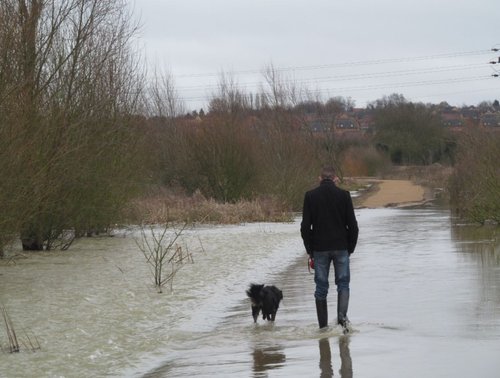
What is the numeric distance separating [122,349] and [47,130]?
31.9 feet

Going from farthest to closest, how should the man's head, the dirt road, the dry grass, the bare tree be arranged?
the dirt road < the dry grass < the bare tree < the man's head

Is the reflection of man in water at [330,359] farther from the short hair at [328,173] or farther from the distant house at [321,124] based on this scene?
the distant house at [321,124]

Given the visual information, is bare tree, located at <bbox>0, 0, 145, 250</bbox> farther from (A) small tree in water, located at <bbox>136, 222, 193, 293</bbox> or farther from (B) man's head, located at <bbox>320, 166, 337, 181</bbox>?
(B) man's head, located at <bbox>320, 166, 337, 181</bbox>

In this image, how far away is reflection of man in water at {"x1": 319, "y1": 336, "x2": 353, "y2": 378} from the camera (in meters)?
8.13

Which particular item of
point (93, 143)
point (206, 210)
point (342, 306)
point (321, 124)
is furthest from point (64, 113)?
point (321, 124)

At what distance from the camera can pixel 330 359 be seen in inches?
347

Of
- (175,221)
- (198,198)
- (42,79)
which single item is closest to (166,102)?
(198,198)

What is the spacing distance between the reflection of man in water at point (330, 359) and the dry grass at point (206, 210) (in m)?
25.0

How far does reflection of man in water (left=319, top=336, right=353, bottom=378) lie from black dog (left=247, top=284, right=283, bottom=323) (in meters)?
1.53

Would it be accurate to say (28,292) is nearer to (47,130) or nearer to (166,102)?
(47,130)

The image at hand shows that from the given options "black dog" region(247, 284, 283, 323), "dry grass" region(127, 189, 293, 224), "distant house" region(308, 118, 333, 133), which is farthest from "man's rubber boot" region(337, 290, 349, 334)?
"distant house" region(308, 118, 333, 133)

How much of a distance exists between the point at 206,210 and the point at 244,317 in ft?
81.1

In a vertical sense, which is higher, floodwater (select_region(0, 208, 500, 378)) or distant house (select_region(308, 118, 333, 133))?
distant house (select_region(308, 118, 333, 133))

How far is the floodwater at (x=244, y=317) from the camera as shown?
8844 mm
